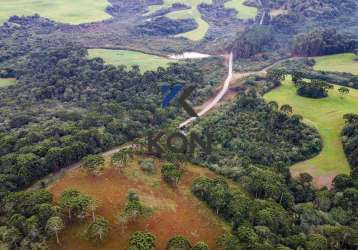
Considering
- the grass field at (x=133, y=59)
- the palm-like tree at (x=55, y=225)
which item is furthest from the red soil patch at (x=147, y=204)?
the grass field at (x=133, y=59)

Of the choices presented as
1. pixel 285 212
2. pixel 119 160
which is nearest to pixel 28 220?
pixel 119 160

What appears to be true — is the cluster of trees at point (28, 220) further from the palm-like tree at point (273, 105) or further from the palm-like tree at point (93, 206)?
the palm-like tree at point (273, 105)

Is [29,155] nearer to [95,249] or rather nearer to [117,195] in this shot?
[117,195]

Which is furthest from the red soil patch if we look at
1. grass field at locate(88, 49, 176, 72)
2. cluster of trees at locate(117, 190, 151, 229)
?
grass field at locate(88, 49, 176, 72)

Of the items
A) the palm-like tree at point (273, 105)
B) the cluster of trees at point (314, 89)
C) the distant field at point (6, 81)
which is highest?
the cluster of trees at point (314, 89)

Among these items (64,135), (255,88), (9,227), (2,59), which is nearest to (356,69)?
(255,88)

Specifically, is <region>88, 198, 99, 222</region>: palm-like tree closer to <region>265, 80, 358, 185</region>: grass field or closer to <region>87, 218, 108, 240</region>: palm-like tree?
<region>87, 218, 108, 240</region>: palm-like tree
